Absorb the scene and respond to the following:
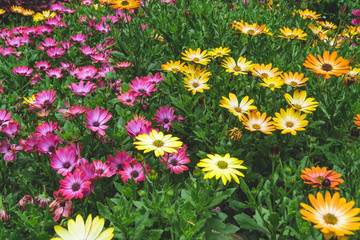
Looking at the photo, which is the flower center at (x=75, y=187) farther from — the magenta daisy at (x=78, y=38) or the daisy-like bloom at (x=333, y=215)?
the magenta daisy at (x=78, y=38)

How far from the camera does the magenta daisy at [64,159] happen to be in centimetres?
153

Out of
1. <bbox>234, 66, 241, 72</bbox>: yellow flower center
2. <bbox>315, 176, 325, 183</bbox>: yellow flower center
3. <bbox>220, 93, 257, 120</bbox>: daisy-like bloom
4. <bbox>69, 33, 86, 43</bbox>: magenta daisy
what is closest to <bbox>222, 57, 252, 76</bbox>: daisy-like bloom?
<bbox>234, 66, 241, 72</bbox>: yellow flower center

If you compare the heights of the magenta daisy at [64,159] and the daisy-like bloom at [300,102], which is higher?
the daisy-like bloom at [300,102]

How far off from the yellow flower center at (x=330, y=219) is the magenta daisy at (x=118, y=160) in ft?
3.00

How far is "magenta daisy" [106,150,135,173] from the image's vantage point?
157 centimetres

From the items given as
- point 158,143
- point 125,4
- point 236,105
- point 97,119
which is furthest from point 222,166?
point 125,4

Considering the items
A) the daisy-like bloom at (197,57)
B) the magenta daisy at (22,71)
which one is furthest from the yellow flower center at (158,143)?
the magenta daisy at (22,71)

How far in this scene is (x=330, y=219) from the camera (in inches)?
42.2

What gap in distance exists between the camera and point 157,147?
142 cm

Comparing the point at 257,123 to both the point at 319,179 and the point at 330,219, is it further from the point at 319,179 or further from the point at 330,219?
the point at 330,219

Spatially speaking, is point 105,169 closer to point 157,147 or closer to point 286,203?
point 157,147

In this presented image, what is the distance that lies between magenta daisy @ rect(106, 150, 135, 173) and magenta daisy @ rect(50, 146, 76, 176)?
6.9 inches

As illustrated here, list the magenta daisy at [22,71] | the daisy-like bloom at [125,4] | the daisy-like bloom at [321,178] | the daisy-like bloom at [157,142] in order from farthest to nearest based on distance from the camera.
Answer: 1. the magenta daisy at [22,71]
2. the daisy-like bloom at [125,4]
3. the daisy-like bloom at [157,142]
4. the daisy-like bloom at [321,178]

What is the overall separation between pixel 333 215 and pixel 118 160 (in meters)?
1.00
